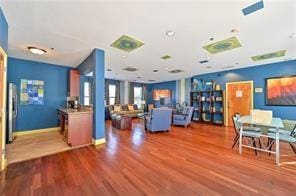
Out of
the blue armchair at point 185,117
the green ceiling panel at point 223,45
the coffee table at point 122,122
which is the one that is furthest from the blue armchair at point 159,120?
the green ceiling panel at point 223,45

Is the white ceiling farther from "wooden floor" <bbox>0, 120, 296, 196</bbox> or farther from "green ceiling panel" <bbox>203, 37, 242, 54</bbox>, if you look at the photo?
"wooden floor" <bbox>0, 120, 296, 196</bbox>

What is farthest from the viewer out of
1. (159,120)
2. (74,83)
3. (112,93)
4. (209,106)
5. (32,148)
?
(112,93)

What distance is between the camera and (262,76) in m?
5.83

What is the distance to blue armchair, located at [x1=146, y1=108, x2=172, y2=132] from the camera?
5.12 metres

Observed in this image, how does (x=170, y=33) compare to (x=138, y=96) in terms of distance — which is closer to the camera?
(x=170, y=33)

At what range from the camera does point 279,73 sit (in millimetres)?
5414

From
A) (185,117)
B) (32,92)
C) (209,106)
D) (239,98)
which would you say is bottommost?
(185,117)

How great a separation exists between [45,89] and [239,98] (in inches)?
322

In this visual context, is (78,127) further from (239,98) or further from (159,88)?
(159,88)

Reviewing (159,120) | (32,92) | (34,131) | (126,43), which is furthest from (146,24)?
(34,131)

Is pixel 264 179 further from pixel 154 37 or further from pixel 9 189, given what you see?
pixel 9 189

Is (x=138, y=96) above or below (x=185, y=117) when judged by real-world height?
above

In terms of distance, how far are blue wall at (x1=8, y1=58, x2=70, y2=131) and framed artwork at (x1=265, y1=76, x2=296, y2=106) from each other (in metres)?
8.23

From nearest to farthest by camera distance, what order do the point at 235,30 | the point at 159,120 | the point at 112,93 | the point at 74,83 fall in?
the point at 235,30 → the point at 159,120 → the point at 74,83 → the point at 112,93
